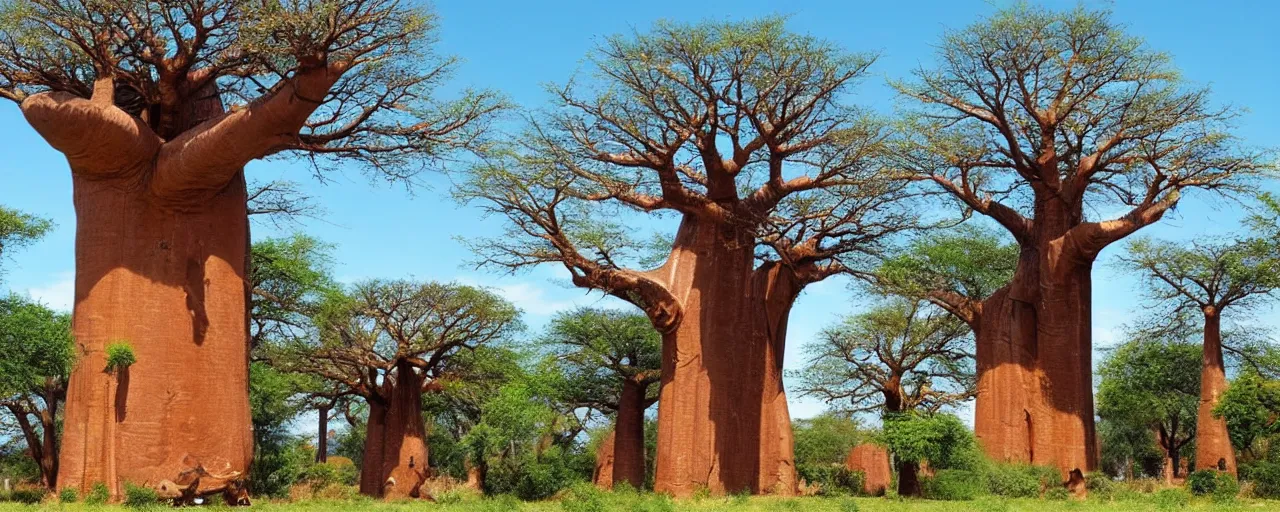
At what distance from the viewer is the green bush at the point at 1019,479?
21.9 meters

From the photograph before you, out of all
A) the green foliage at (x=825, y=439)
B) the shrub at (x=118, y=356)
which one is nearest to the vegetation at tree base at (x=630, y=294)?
the shrub at (x=118, y=356)

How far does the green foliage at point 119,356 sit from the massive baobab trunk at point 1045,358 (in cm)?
1564

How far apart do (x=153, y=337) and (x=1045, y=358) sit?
15739 mm

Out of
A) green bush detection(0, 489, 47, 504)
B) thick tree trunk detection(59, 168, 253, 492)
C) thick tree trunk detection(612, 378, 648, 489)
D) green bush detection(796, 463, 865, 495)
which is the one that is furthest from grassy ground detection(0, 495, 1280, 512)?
green bush detection(796, 463, 865, 495)

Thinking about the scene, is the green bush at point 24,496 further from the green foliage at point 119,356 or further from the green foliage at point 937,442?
the green foliage at point 937,442

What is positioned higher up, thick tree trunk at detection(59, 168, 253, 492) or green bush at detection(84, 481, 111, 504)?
thick tree trunk at detection(59, 168, 253, 492)

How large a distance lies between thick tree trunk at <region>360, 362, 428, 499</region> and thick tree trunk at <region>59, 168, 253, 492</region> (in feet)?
34.1

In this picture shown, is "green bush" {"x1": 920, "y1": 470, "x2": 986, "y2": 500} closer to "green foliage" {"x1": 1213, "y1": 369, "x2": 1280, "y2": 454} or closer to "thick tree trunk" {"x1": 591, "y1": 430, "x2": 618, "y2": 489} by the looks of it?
"green foliage" {"x1": 1213, "y1": 369, "x2": 1280, "y2": 454}

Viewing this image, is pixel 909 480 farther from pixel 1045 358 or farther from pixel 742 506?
pixel 742 506

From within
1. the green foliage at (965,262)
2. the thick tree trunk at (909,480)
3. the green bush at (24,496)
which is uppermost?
the green foliage at (965,262)

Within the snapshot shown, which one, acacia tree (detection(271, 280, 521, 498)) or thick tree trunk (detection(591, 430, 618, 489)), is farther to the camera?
thick tree trunk (detection(591, 430, 618, 489))

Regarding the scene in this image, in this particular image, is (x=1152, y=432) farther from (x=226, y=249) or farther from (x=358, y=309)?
(x=226, y=249)

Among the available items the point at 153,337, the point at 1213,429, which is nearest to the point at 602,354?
the point at 1213,429

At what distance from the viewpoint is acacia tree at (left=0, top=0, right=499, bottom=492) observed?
615 inches
